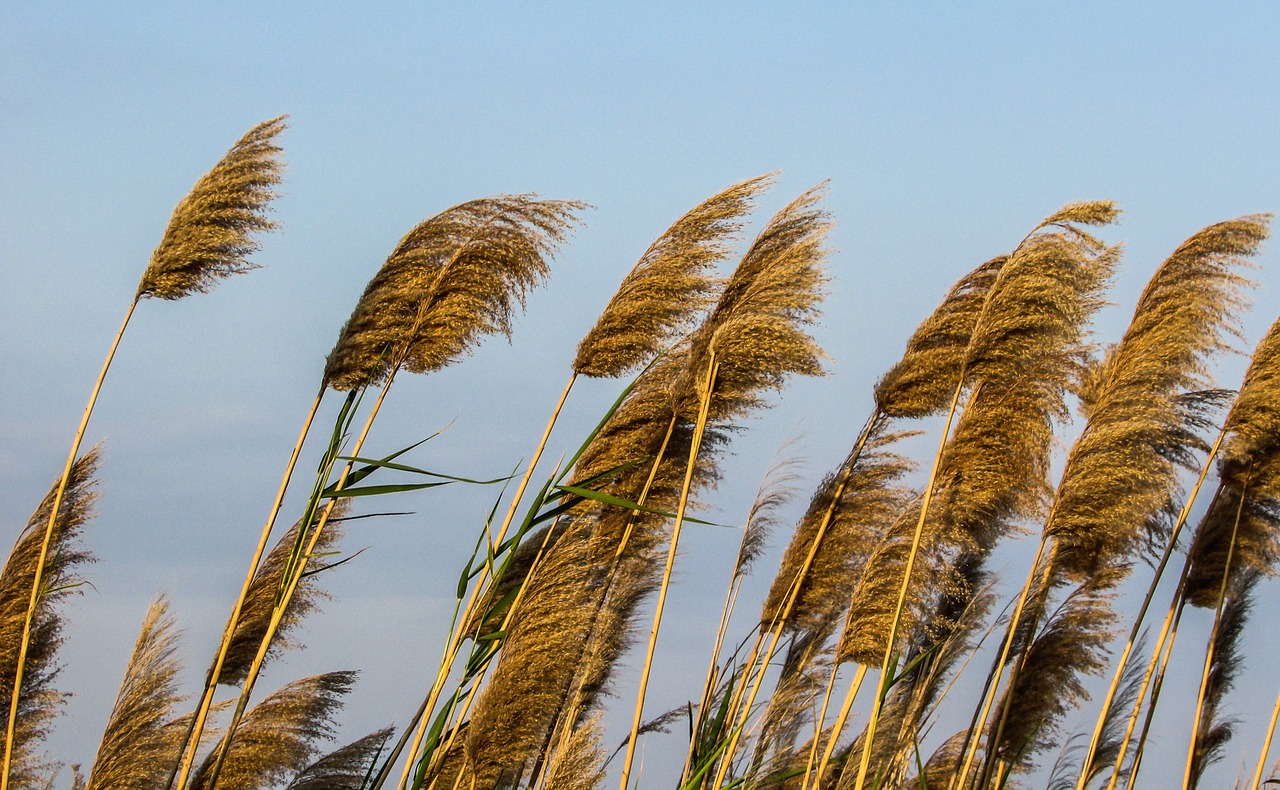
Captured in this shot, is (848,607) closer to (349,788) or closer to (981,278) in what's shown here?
(981,278)

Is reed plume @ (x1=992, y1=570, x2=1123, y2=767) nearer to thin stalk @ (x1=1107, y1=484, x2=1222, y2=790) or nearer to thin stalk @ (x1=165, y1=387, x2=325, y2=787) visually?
thin stalk @ (x1=1107, y1=484, x2=1222, y2=790)

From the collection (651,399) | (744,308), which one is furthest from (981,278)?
(651,399)

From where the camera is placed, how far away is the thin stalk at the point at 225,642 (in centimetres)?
396

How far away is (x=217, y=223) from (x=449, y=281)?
886 millimetres

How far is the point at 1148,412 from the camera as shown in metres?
4.65

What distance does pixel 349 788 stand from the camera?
4.45 m

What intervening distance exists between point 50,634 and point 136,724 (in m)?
0.82

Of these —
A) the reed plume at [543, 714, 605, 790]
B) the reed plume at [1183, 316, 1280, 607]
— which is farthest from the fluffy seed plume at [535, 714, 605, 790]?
the reed plume at [1183, 316, 1280, 607]

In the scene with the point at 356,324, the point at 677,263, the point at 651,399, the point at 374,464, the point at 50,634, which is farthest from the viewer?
the point at 50,634

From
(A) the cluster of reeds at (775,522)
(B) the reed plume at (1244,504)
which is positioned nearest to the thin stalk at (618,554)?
(A) the cluster of reeds at (775,522)

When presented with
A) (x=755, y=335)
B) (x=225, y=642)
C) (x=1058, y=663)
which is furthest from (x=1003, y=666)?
(x=225, y=642)

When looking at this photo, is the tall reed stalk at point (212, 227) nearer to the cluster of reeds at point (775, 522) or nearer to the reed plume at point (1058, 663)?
the cluster of reeds at point (775, 522)

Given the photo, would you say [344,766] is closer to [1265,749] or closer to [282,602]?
[282,602]

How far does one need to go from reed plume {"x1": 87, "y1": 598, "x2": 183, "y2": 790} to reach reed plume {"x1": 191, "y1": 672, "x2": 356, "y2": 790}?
10.5 inches
